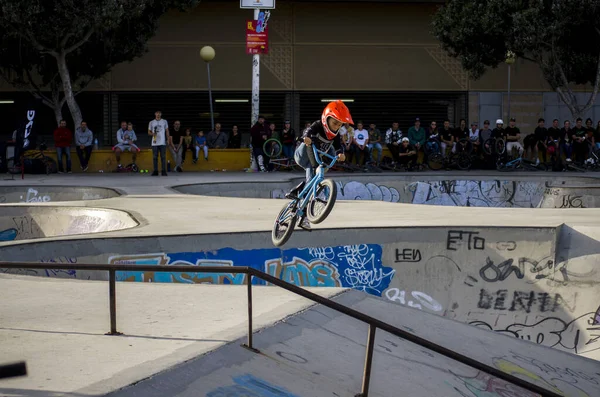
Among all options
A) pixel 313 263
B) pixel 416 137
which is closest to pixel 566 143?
pixel 416 137

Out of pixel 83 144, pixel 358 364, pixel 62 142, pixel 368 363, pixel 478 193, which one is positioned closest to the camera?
pixel 368 363

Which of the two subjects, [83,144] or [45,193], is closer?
[45,193]

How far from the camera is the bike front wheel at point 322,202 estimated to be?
342 inches

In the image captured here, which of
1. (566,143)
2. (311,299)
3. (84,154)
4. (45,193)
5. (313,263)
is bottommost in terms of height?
(313,263)

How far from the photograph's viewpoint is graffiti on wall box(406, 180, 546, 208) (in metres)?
23.3

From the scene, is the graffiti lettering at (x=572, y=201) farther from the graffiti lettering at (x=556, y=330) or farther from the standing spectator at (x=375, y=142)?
the standing spectator at (x=375, y=142)

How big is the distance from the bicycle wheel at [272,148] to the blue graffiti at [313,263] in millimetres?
15363

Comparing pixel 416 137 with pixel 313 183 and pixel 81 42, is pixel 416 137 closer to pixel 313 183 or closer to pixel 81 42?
pixel 81 42

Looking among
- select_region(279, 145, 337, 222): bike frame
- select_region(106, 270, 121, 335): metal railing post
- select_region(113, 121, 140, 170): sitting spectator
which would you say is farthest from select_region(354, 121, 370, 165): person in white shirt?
select_region(106, 270, 121, 335): metal railing post

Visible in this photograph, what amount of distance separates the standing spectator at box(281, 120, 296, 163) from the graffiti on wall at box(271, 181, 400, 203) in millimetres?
4394

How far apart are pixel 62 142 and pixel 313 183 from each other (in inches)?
731

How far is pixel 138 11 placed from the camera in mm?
26703

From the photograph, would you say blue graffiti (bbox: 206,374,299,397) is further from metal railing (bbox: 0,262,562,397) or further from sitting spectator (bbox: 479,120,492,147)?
sitting spectator (bbox: 479,120,492,147)

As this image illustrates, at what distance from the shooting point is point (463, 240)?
1109 cm
